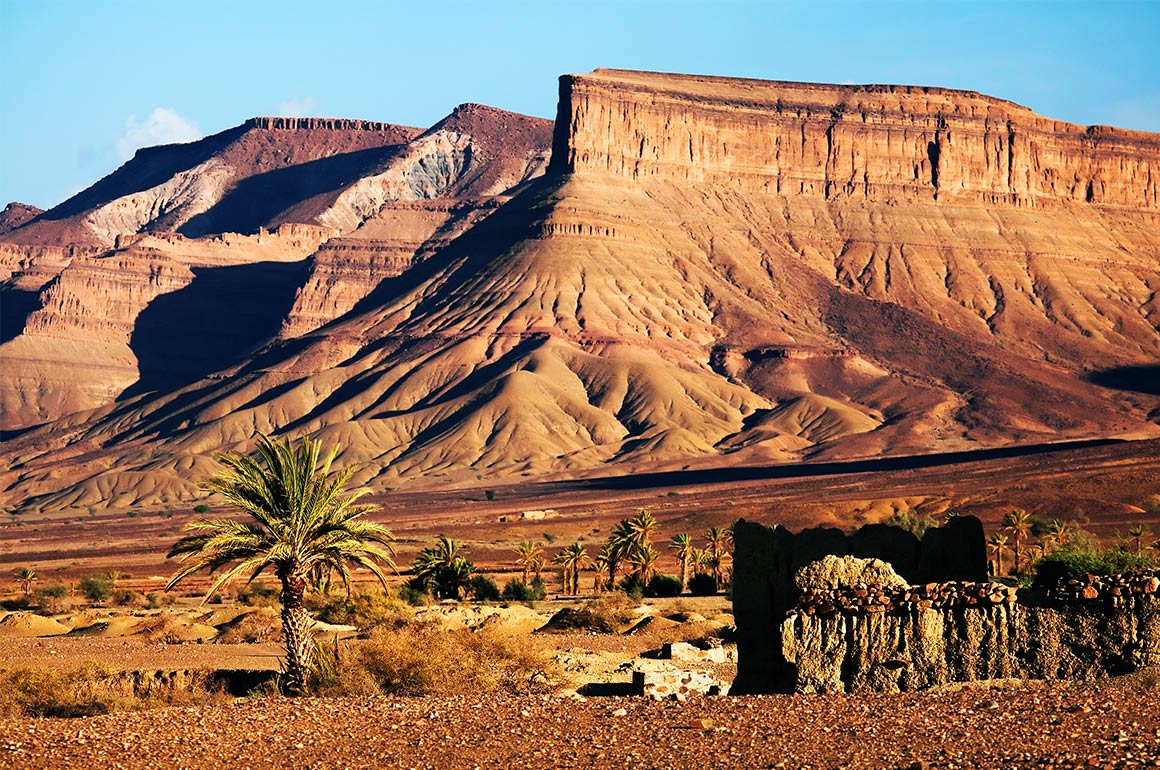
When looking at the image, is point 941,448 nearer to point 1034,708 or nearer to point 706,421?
point 706,421

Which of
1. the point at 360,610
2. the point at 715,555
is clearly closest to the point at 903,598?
the point at 360,610

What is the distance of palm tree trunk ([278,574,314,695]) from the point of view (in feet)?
82.8

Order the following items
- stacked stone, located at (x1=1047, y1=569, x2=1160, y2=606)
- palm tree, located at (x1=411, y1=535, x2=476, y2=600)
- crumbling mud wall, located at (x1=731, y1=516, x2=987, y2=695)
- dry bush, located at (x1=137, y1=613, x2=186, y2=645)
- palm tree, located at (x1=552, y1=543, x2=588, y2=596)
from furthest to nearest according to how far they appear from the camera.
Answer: palm tree, located at (x1=552, y1=543, x2=588, y2=596) < palm tree, located at (x1=411, y1=535, x2=476, y2=600) < dry bush, located at (x1=137, y1=613, x2=186, y2=645) < crumbling mud wall, located at (x1=731, y1=516, x2=987, y2=695) < stacked stone, located at (x1=1047, y1=569, x2=1160, y2=606)

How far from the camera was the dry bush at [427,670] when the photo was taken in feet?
81.4

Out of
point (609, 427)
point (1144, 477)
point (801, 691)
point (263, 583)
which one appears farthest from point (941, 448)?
point (801, 691)

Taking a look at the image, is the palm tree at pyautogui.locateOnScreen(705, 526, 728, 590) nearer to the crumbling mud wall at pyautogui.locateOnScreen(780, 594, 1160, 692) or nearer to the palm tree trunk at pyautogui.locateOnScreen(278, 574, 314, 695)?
the palm tree trunk at pyautogui.locateOnScreen(278, 574, 314, 695)

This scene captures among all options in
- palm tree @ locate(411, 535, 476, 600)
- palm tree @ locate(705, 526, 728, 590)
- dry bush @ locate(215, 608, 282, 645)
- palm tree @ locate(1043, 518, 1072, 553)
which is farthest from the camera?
palm tree @ locate(1043, 518, 1072, 553)

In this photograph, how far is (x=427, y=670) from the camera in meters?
25.0

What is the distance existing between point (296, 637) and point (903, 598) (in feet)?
32.0

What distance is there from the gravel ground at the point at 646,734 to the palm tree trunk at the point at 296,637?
354 centimetres

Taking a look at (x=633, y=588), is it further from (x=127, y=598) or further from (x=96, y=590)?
(x=96, y=590)

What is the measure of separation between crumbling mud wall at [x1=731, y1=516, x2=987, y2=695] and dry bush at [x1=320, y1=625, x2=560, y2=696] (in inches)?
167

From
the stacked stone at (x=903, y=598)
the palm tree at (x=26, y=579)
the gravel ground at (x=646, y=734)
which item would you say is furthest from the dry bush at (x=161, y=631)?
the palm tree at (x=26, y=579)

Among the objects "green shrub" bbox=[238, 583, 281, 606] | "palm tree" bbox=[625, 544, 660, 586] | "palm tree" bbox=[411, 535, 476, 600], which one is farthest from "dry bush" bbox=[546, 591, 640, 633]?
"palm tree" bbox=[625, 544, 660, 586]
